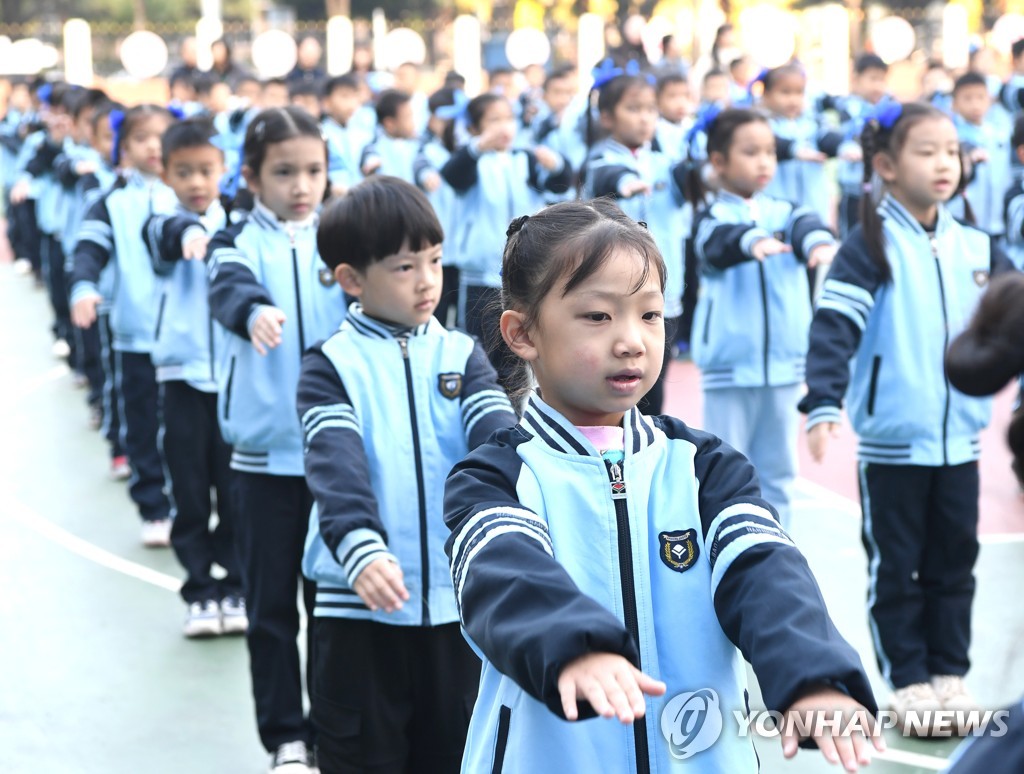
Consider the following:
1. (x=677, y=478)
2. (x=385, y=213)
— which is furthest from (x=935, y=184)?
(x=677, y=478)

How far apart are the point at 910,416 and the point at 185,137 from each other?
2540 millimetres

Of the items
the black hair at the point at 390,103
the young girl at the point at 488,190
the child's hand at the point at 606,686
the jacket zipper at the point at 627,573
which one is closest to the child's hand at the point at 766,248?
the jacket zipper at the point at 627,573

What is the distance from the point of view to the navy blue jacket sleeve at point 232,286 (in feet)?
11.6

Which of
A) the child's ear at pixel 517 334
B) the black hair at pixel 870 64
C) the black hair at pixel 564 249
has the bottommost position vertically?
the child's ear at pixel 517 334

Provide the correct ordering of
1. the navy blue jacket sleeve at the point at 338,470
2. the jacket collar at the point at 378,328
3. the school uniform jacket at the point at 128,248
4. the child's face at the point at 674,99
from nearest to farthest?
1. the navy blue jacket sleeve at the point at 338,470
2. the jacket collar at the point at 378,328
3. the school uniform jacket at the point at 128,248
4. the child's face at the point at 674,99

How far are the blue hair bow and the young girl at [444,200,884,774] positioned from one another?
7.33m

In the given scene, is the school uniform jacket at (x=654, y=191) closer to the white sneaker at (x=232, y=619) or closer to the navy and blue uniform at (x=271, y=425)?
the white sneaker at (x=232, y=619)

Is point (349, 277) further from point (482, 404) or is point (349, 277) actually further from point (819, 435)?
point (819, 435)

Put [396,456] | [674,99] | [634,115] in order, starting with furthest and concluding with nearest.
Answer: [674,99]
[634,115]
[396,456]

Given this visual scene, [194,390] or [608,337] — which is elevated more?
[608,337]

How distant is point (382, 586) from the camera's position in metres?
2.48

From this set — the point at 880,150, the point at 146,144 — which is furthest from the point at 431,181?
the point at 880,150

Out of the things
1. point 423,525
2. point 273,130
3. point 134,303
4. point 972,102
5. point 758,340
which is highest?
point 972,102

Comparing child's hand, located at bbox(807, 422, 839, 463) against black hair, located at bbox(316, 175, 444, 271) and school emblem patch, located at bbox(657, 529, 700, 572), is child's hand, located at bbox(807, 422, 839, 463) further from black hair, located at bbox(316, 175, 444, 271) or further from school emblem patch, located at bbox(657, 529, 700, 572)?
school emblem patch, located at bbox(657, 529, 700, 572)
